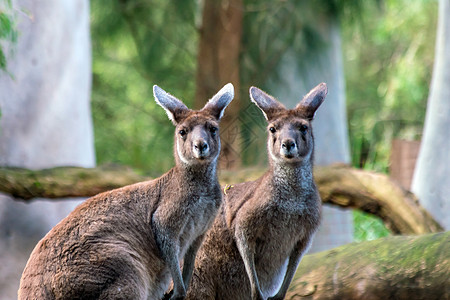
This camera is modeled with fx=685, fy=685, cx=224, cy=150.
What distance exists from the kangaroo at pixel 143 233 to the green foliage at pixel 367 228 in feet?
17.2

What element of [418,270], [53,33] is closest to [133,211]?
[418,270]

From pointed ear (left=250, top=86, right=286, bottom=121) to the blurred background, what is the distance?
87cm

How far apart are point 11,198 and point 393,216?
3.54m

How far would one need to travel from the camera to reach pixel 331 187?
19.6 feet

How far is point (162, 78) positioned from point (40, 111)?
333 centimetres

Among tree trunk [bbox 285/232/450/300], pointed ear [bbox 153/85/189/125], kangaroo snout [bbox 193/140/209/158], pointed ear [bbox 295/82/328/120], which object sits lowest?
tree trunk [bbox 285/232/450/300]

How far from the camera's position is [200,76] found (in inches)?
352

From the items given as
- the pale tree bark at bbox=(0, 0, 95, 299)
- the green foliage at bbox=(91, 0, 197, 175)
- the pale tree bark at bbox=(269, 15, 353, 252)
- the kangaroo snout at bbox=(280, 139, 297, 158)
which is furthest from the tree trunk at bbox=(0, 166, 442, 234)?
the green foliage at bbox=(91, 0, 197, 175)

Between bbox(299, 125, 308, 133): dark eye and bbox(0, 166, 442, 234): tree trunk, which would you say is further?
bbox(0, 166, 442, 234): tree trunk

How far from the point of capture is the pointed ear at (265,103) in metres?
3.63

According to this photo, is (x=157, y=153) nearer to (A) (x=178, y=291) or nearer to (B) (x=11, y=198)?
(B) (x=11, y=198)

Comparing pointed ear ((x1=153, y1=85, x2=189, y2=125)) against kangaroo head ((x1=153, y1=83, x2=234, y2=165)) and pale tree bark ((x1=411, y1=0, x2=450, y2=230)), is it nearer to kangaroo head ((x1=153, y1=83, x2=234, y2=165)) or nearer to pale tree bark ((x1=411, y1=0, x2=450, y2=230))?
kangaroo head ((x1=153, y1=83, x2=234, y2=165))

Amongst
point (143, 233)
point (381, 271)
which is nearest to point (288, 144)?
point (143, 233)

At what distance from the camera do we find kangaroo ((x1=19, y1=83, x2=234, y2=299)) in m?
3.31
